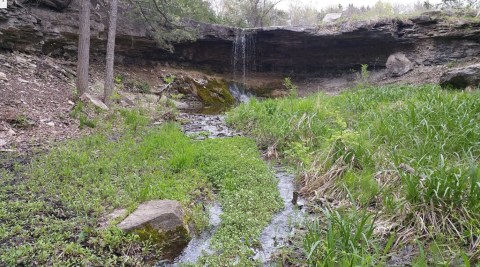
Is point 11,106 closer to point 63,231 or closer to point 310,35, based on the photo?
point 63,231

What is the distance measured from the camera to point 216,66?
791 inches

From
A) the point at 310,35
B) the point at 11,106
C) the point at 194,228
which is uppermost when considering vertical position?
the point at 310,35

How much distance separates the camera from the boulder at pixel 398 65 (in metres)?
17.0

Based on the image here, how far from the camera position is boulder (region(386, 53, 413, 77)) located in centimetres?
1702

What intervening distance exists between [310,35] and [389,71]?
4.68 metres

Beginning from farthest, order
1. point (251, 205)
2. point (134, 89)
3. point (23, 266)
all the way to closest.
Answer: point (134, 89), point (251, 205), point (23, 266)

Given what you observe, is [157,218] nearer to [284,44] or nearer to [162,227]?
[162,227]

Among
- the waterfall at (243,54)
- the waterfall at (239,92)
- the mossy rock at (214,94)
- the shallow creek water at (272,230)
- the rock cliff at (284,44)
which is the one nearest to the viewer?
the shallow creek water at (272,230)

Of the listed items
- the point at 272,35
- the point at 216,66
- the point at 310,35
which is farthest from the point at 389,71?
the point at 216,66

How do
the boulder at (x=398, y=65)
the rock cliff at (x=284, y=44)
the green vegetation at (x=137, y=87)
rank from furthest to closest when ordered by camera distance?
1. the boulder at (x=398, y=65)
2. the green vegetation at (x=137, y=87)
3. the rock cliff at (x=284, y=44)

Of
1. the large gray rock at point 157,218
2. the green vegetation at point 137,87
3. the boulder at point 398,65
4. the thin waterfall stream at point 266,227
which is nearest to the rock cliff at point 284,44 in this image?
the boulder at point 398,65

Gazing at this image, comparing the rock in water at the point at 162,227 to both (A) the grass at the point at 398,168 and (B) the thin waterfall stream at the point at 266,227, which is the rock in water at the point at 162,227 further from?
(A) the grass at the point at 398,168

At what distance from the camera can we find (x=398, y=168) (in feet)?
12.2

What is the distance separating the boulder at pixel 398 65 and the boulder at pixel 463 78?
30.3 feet
